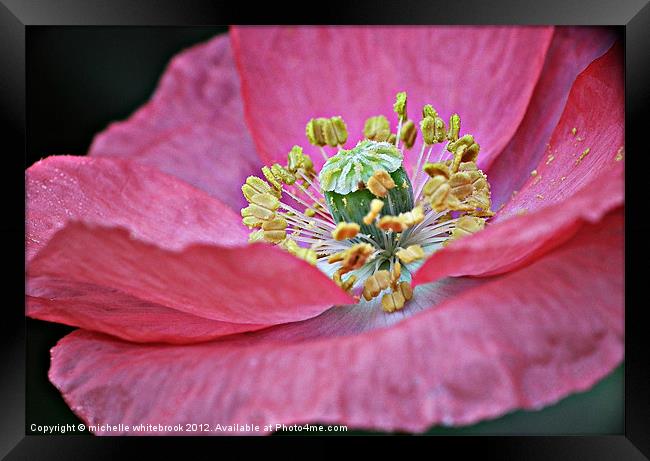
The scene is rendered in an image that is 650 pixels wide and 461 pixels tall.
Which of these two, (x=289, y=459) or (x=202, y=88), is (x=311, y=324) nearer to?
(x=289, y=459)

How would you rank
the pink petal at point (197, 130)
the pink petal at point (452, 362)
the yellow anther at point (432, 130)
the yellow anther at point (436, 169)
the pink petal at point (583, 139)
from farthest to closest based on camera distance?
the pink petal at point (197, 130) → the yellow anther at point (432, 130) → the yellow anther at point (436, 169) → the pink petal at point (583, 139) → the pink petal at point (452, 362)

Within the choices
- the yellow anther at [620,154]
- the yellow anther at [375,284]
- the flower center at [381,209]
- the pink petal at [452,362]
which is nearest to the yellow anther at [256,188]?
the flower center at [381,209]

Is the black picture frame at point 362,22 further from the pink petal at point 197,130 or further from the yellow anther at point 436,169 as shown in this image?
the pink petal at point 197,130

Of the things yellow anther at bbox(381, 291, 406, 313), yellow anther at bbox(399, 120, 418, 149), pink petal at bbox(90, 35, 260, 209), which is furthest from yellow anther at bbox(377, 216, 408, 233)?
pink petal at bbox(90, 35, 260, 209)

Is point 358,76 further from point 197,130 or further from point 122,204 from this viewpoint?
point 122,204

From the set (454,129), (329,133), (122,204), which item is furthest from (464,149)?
(122,204)

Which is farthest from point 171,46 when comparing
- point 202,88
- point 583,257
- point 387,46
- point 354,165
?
point 583,257

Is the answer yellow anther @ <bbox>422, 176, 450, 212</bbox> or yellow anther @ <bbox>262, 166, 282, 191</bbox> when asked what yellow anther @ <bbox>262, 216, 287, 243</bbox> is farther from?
yellow anther @ <bbox>422, 176, 450, 212</bbox>
